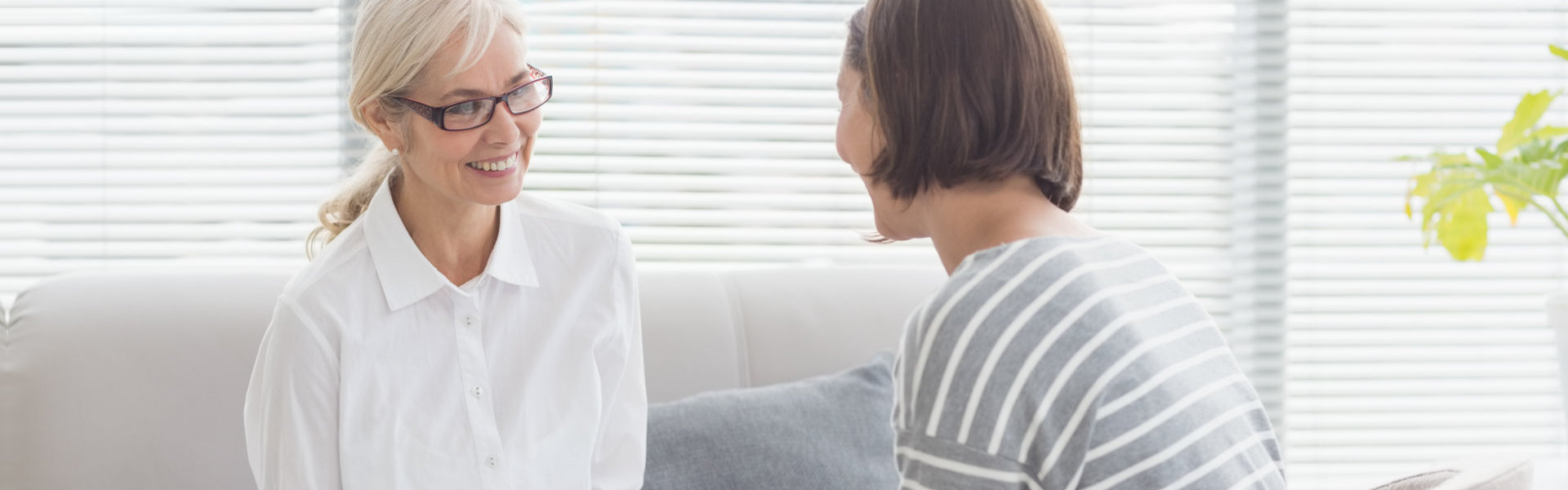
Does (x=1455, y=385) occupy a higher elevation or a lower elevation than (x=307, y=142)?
lower

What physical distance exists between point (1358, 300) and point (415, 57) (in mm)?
2078

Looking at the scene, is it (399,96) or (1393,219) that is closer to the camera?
(399,96)

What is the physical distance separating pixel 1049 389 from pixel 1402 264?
2123 mm

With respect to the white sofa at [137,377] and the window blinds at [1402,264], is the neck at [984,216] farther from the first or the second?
the window blinds at [1402,264]

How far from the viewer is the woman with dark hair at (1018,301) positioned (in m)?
0.72

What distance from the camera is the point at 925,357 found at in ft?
2.45

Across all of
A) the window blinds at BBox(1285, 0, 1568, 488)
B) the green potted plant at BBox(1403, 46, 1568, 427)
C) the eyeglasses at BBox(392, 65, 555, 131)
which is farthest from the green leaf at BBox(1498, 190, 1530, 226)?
the eyeglasses at BBox(392, 65, 555, 131)

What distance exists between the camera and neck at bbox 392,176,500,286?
145 centimetres

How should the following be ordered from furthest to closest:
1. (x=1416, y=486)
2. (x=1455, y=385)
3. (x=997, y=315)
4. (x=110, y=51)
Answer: (x=1455, y=385), (x=110, y=51), (x=1416, y=486), (x=997, y=315)

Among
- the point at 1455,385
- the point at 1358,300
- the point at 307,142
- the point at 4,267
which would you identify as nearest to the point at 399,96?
the point at 307,142

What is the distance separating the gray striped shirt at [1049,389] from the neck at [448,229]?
A: 845 millimetres

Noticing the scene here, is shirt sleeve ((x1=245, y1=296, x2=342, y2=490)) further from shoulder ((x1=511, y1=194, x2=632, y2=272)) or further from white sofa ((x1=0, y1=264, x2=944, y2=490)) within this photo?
white sofa ((x1=0, y1=264, x2=944, y2=490))

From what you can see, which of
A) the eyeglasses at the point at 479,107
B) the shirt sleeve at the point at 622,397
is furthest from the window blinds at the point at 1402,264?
the eyeglasses at the point at 479,107

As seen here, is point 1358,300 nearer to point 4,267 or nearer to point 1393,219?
point 1393,219
